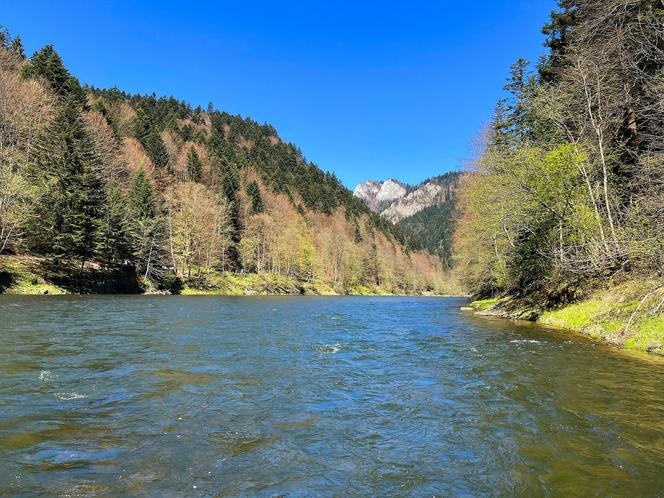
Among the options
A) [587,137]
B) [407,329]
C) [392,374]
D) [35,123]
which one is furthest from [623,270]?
[35,123]

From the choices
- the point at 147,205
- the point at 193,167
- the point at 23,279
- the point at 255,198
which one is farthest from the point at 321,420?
the point at 255,198

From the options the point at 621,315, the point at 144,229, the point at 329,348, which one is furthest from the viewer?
the point at 144,229

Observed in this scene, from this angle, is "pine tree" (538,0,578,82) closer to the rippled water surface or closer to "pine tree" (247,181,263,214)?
the rippled water surface

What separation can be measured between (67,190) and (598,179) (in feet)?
153

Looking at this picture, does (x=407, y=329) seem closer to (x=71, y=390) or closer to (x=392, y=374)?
(x=392, y=374)

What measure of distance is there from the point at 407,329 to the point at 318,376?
12866 mm

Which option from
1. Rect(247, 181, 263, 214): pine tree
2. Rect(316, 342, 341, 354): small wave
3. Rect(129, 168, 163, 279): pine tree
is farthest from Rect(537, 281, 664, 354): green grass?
Rect(247, 181, 263, 214): pine tree

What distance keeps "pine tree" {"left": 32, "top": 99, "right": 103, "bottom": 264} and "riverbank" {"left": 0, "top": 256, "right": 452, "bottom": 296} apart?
1.81 m

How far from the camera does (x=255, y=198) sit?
110 m

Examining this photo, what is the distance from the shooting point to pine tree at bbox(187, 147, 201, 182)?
99375 mm

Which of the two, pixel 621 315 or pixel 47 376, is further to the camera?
pixel 621 315

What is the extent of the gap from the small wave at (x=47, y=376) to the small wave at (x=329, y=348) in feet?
27.1

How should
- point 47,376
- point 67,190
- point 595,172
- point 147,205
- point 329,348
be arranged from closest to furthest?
point 47,376 → point 329,348 → point 595,172 → point 67,190 → point 147,205

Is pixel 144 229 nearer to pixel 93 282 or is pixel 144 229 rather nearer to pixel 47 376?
pixel 93 282
